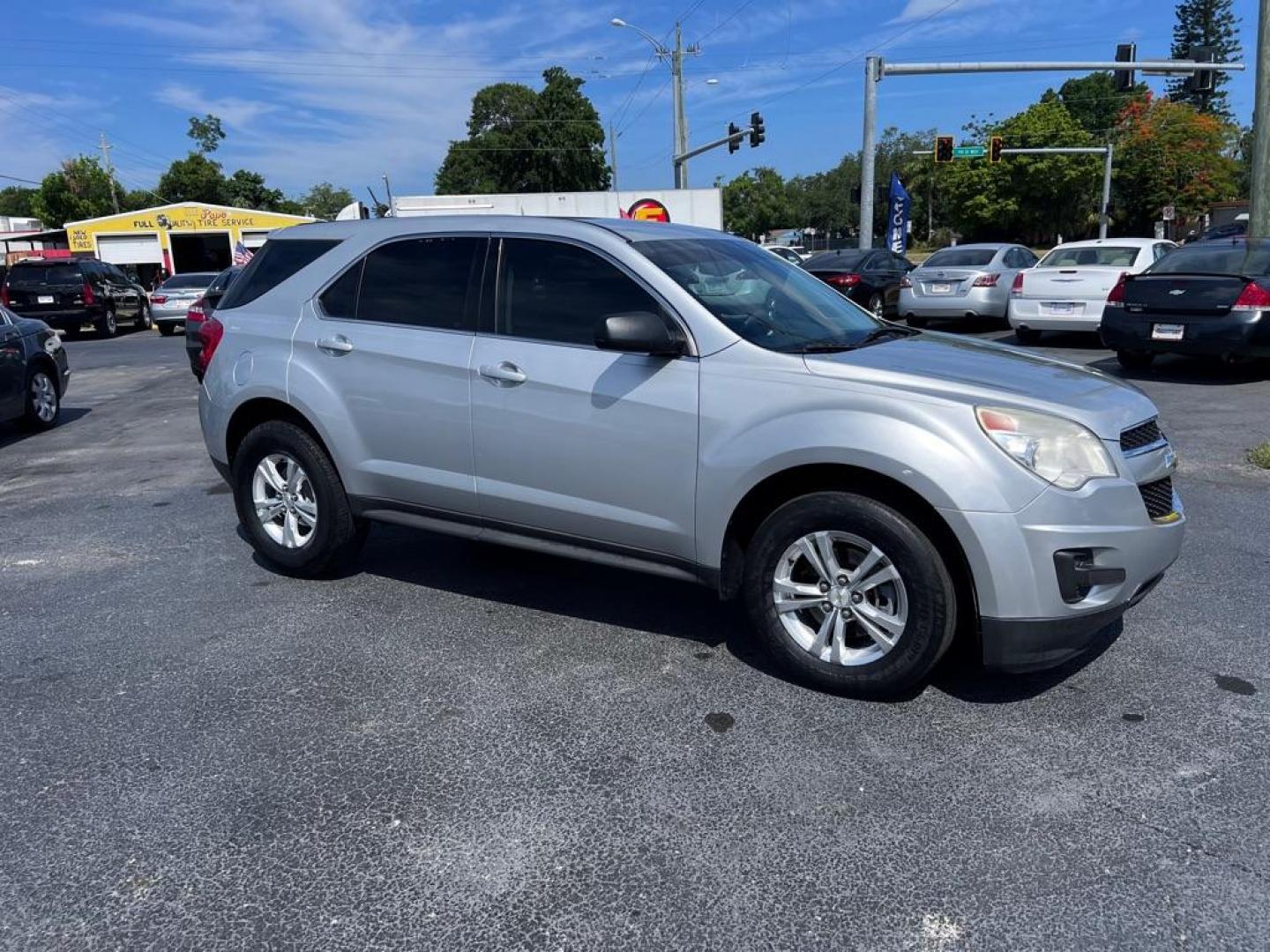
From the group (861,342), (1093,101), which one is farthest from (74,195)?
(1093,101)

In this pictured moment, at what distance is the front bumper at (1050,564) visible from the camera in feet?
10.7

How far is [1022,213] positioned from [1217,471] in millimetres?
68660

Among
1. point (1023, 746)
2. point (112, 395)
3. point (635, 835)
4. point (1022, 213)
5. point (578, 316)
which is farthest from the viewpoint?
point (1022, 213)

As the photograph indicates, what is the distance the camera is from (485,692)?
3.85m

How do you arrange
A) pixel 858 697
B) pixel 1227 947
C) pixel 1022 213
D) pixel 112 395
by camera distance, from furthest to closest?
pixel 1022 213, pixel 112 395, pixel 858 697, pixel 1227 947

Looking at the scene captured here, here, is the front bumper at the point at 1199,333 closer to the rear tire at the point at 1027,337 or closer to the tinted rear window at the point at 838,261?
the rear tire at the point at 1027,337

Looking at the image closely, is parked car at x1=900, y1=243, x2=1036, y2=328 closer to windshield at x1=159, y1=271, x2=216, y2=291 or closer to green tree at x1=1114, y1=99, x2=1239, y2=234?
windshield at x1=159, y1=271, x2=216, y2=291

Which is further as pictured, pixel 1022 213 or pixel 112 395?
pixel 1022 213

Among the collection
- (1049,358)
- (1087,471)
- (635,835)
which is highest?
(1049,358)

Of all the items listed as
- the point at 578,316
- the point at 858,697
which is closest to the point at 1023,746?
the point at 858,697

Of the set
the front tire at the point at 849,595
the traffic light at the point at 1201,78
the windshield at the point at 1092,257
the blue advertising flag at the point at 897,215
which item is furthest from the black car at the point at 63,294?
the traffic light at the point at 1201,78

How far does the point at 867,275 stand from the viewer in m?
17.8

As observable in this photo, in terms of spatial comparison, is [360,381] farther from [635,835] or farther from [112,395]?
[112,395]

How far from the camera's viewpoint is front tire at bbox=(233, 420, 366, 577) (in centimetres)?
489
